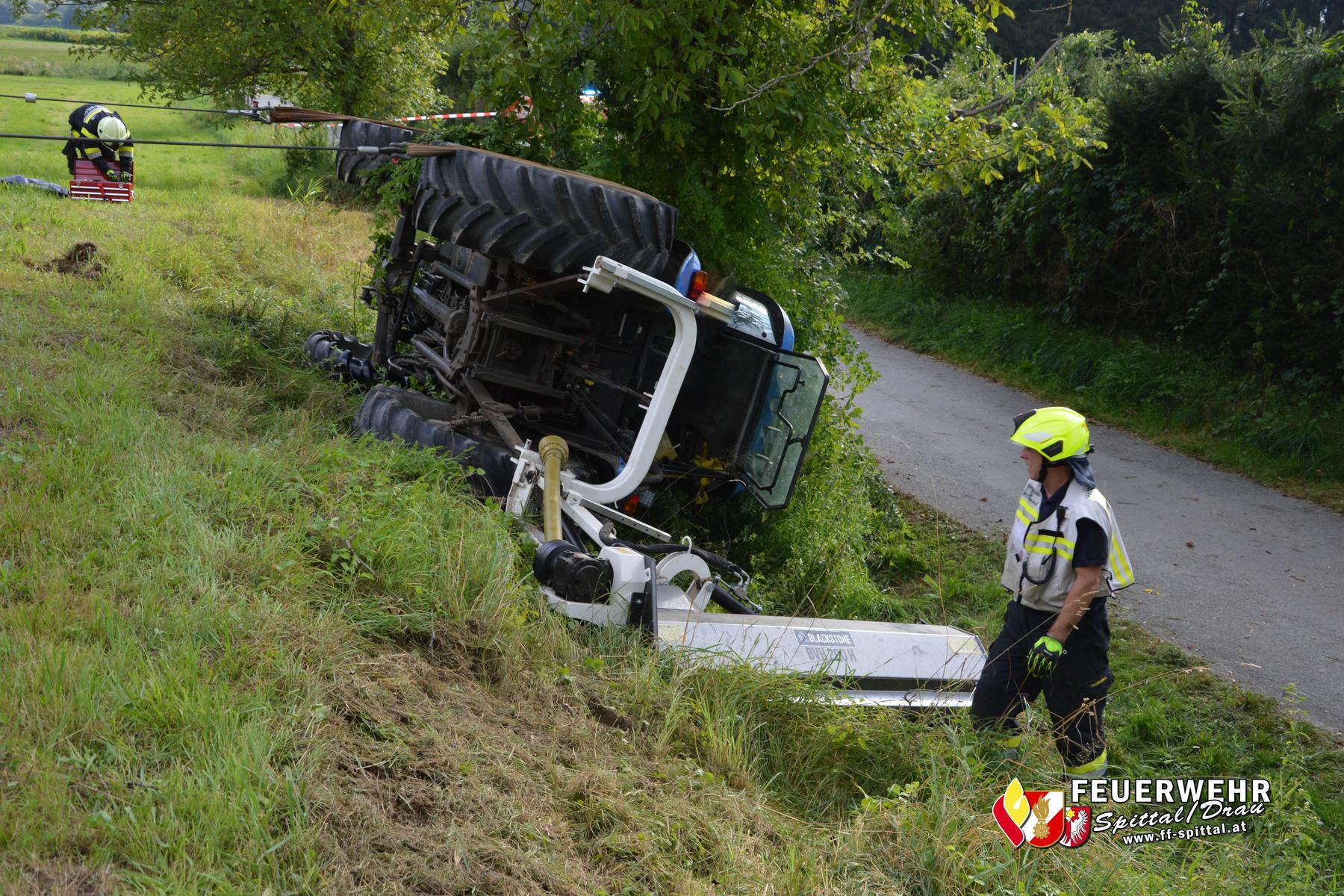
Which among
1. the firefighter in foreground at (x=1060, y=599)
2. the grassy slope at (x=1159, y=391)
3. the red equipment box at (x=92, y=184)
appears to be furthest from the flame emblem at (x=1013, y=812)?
the red equipment box at (x=92, y=184)

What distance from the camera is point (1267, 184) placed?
11016 mm

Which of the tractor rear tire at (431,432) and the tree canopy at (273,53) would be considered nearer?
the tractor rear tire at (431,432)

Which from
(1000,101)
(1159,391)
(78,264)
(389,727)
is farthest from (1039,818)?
(78,264)

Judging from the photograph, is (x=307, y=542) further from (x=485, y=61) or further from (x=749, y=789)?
(x=485, y=61)

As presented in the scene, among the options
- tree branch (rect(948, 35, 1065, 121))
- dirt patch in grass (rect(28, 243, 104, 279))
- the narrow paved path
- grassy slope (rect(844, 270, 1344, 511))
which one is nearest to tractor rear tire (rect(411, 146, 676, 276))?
tree branch (rect(948, 35, 1065, 121))

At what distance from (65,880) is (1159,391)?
11672 millimetres

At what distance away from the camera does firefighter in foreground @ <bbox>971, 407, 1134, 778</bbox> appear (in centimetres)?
475

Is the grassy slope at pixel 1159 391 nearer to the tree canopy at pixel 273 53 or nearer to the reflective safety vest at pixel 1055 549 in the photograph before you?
the reflective safety vest at pixel 1055 549

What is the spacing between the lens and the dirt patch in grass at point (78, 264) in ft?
32.1

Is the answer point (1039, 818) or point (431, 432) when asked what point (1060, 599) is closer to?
point (1039, 818)

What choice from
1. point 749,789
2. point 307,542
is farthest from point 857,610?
point 307,542

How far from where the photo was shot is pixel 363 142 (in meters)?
8.51

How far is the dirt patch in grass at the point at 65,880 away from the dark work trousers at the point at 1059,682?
11.8ft

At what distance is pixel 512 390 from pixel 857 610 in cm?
262
